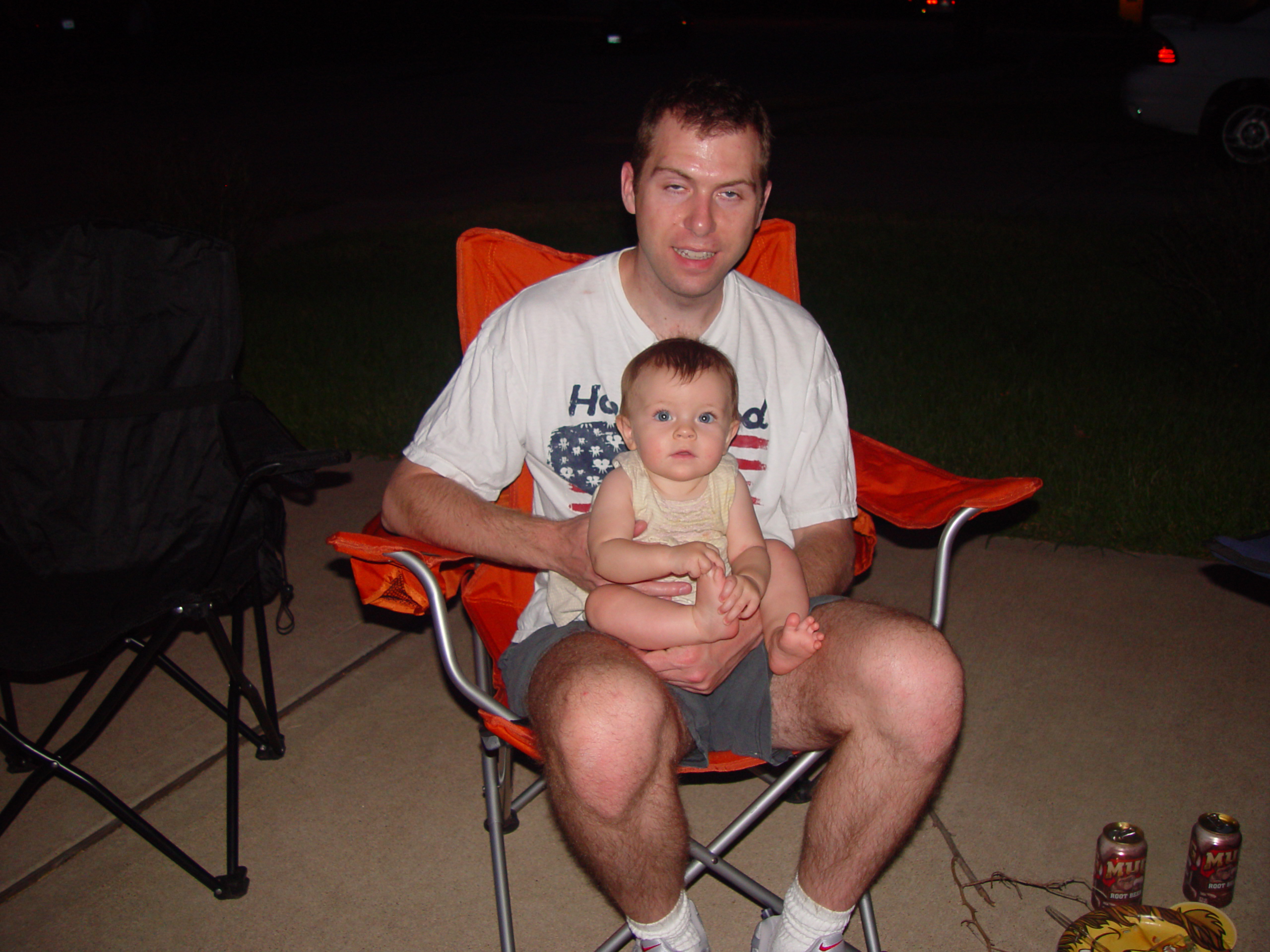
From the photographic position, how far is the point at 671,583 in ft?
6.19

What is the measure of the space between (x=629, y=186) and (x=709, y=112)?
248 mm

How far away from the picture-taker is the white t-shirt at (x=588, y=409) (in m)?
2.16

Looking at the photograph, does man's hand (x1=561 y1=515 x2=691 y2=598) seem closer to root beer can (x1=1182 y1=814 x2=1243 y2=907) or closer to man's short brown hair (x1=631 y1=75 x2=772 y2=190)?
man's short brown hair (x1=631 y1=75 x2=772 y2=190)

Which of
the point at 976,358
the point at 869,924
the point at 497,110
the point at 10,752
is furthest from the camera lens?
the point at 497,110

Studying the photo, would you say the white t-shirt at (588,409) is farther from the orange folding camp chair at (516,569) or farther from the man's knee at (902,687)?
the man's knee at (902,687)

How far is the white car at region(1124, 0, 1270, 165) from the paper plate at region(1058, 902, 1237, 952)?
8.38 meters

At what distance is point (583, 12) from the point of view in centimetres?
3725

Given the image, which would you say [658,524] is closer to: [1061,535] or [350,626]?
[350,626]

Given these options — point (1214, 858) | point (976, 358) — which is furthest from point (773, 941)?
point (976, 358)

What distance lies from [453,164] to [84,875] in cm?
1044

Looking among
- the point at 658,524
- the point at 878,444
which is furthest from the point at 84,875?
the point at 878,444

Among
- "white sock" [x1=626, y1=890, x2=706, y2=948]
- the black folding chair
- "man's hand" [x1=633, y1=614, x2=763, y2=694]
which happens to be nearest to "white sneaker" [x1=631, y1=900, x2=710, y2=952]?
"white sock" [x1=626, y1=890, x2=706, y2=948]

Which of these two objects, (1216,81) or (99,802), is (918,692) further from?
(1216,81)

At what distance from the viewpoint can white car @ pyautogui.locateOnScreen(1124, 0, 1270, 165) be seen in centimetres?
879
